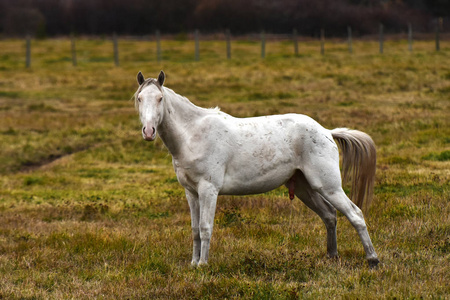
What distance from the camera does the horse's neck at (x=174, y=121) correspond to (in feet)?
21.7

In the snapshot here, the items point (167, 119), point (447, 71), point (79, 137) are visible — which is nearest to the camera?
point (167, 119)

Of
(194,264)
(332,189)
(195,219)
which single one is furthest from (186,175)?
(332,189)

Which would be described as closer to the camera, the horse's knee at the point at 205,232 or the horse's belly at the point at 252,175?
the horse's knee at the point at 205,232

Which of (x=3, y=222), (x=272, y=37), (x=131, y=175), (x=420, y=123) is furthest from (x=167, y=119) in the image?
(x=272, y=37)

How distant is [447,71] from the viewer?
2666cm

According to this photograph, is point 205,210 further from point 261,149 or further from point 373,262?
point 373,262

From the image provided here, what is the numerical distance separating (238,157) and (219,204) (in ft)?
11.5

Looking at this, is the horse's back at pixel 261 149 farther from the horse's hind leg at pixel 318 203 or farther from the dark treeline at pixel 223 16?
the dark treeline at pixel 223 16

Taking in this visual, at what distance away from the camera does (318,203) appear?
7121 mm

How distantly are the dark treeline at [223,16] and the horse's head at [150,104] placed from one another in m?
60.7

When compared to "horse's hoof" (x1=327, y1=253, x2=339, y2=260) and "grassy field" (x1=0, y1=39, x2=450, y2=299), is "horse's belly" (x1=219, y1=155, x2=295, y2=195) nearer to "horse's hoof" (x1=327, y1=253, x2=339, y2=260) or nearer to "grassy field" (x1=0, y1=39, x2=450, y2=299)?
"grassy field" (x1=0, y1=39, x2=450, y2=299)

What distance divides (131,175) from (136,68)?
20602 mm

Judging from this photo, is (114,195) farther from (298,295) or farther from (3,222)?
Answer: (298,295)

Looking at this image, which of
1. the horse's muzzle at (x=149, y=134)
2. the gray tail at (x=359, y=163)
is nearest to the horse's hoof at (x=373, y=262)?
the gray tail at (x=359, y=163)
